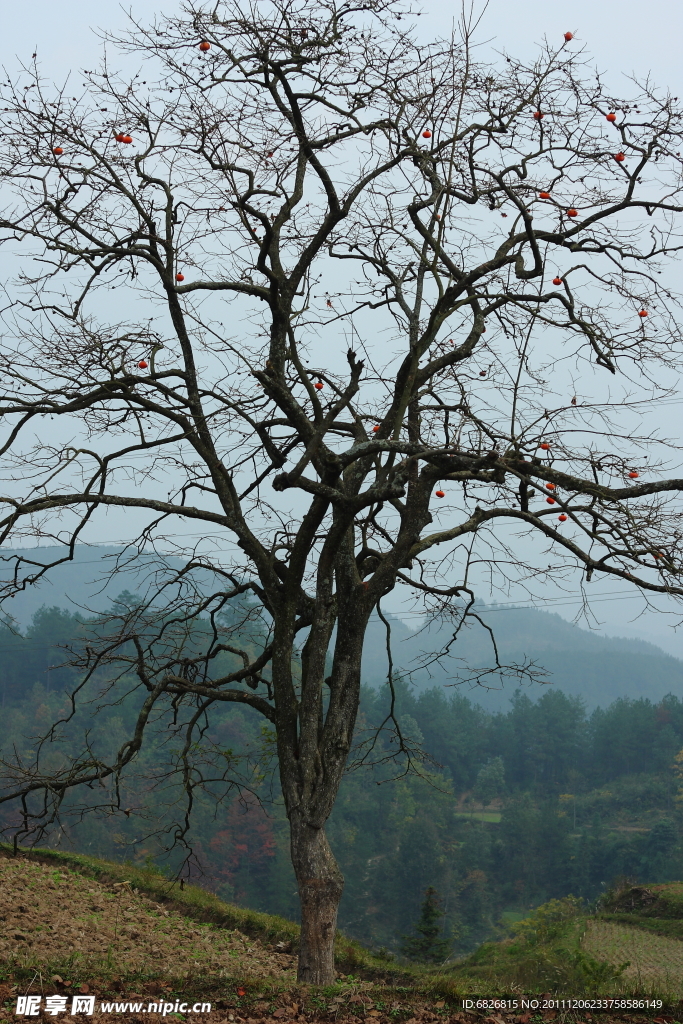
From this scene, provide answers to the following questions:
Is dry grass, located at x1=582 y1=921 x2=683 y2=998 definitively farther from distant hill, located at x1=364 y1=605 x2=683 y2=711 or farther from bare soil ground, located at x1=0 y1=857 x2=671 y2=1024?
distant hill, located at x1=364 y1=605 x2=683 y2=711

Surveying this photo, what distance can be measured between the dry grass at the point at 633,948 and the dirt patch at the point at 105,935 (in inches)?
165

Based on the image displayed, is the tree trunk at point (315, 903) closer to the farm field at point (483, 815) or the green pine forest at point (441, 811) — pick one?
the green pine forest at point (441, 811)

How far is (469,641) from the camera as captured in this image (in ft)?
356

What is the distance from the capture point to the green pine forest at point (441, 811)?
32.4m

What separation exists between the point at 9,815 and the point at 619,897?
82.7 ft

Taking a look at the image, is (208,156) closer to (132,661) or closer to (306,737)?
(132,661)

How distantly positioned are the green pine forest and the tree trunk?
2357 cm

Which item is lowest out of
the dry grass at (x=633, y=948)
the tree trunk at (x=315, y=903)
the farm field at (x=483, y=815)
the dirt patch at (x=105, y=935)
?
the farm field at (x=483, y=815)

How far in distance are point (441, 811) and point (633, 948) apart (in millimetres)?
30398

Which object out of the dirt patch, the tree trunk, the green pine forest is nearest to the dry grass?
the dirt patch

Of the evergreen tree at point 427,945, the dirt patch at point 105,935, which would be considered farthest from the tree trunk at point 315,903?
the evergreen tree at point 427,945

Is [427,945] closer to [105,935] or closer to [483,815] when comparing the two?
[105,935]

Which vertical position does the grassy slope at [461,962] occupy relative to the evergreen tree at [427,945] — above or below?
above

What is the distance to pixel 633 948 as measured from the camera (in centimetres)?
1058
